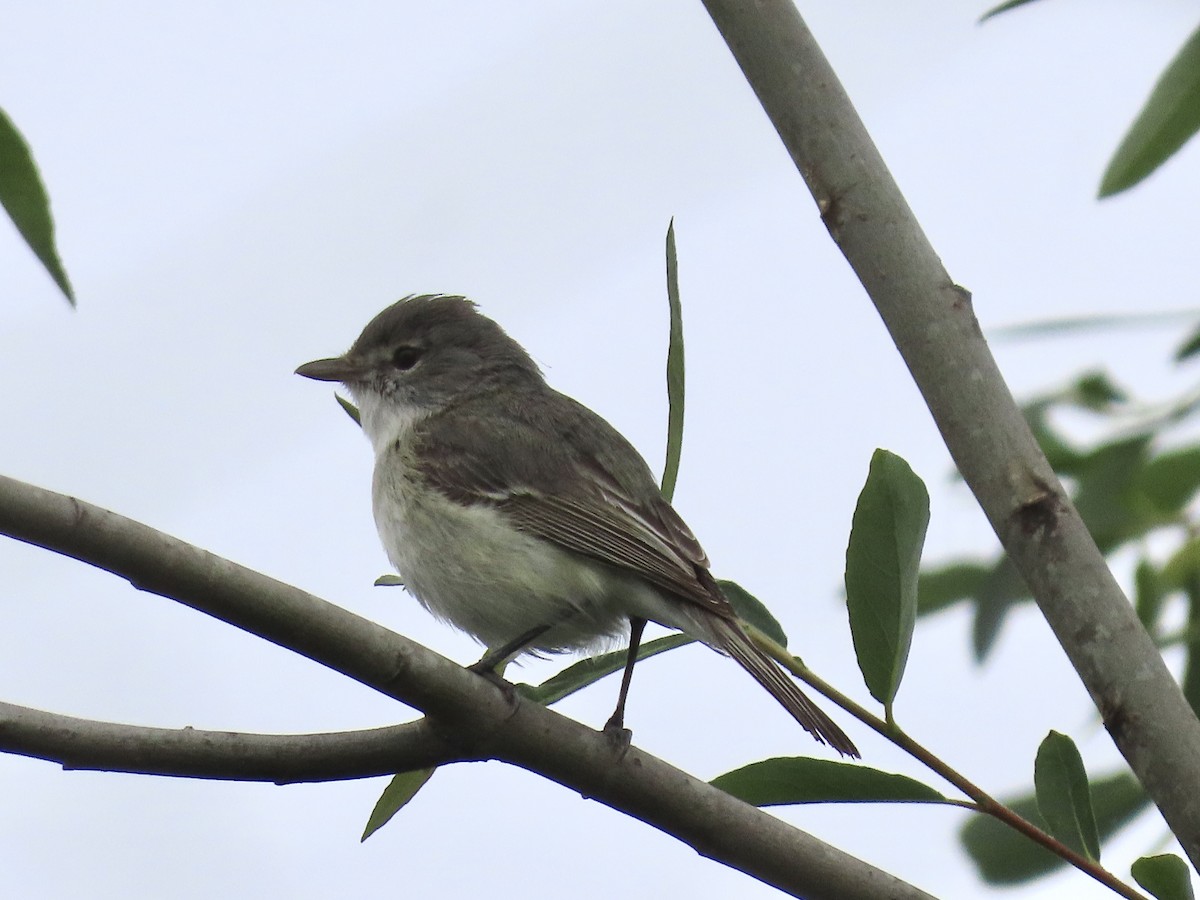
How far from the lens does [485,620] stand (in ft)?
11.4

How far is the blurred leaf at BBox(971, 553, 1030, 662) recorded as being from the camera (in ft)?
10.2

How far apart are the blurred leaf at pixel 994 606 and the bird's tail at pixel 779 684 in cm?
47

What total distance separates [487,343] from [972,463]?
328cm

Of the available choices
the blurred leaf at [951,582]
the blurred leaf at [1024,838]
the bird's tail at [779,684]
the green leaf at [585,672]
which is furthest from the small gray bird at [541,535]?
the blurred leaf at [951,582]

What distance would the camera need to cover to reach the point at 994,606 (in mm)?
3109

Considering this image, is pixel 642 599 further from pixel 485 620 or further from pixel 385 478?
pixel 385 478

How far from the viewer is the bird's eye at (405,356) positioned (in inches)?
192

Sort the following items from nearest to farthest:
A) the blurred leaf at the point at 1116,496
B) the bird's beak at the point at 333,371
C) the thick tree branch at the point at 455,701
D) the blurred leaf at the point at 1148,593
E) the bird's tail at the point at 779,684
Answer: the thick tree branch at the point at 455,701
the bird's tail at the point at 779,684
the blurred leaf at the point at 1148,593
the blurred leaf at the point at 1116,496
the bird's beak at the point at 333,371

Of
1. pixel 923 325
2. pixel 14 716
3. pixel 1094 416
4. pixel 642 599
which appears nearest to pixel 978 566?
pixel 1094 416

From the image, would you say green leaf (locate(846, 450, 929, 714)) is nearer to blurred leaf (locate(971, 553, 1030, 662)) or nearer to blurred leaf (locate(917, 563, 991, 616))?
blurred leaf (locate(971, 553, 1030, 662))

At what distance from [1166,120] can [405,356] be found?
2915 millimetres

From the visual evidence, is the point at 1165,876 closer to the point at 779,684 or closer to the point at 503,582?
the point at 779,684

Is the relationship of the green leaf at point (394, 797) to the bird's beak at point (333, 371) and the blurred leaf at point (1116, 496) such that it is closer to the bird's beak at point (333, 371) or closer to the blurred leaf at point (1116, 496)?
the blurred leaf at point (1116, 496)

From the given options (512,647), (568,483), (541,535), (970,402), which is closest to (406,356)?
(568,483)
